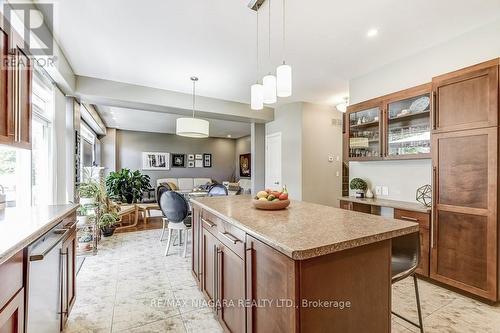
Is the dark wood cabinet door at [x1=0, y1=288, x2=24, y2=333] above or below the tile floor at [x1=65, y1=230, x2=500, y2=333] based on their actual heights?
above

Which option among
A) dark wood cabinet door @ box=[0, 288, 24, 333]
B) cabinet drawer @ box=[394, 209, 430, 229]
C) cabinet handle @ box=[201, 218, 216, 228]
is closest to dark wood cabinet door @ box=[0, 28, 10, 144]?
dark wood cabinet door @ box=[0, 288, 24, 333]

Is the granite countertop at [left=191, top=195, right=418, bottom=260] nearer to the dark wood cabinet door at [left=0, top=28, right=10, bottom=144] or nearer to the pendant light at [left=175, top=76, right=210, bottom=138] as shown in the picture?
the dark wood cabinet door at [left=0, top=28, right=10, bottom=144]

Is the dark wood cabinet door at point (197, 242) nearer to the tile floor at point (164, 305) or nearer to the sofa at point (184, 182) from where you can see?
the tile floor at point (164, 305)

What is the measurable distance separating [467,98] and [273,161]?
3.79 metres

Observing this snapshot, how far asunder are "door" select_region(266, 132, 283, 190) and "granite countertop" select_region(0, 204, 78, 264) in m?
4.19

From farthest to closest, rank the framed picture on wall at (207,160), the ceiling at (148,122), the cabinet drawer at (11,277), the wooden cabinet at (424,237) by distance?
the framed picture on wall at (207,160) → the ceiling at (148,122) → the wooden cabinet at (424,237) → the cabinet drawer at (11,277)

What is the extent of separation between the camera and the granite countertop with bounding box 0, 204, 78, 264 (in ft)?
3.39

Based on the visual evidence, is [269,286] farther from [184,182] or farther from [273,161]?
[184,182]

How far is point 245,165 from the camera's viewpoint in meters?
9.93

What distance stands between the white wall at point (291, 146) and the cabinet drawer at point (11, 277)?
433cm

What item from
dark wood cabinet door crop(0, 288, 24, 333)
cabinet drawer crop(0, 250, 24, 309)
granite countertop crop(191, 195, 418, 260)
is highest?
granite countertop crop(191, 195, 418, 260)

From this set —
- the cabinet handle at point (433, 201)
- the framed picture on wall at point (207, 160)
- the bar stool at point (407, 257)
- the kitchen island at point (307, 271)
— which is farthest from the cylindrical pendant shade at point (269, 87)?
the framed picture on wall at point (207, 160)

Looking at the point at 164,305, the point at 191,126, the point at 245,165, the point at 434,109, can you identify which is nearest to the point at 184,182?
the point at 245,165

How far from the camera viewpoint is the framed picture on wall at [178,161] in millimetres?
9437
